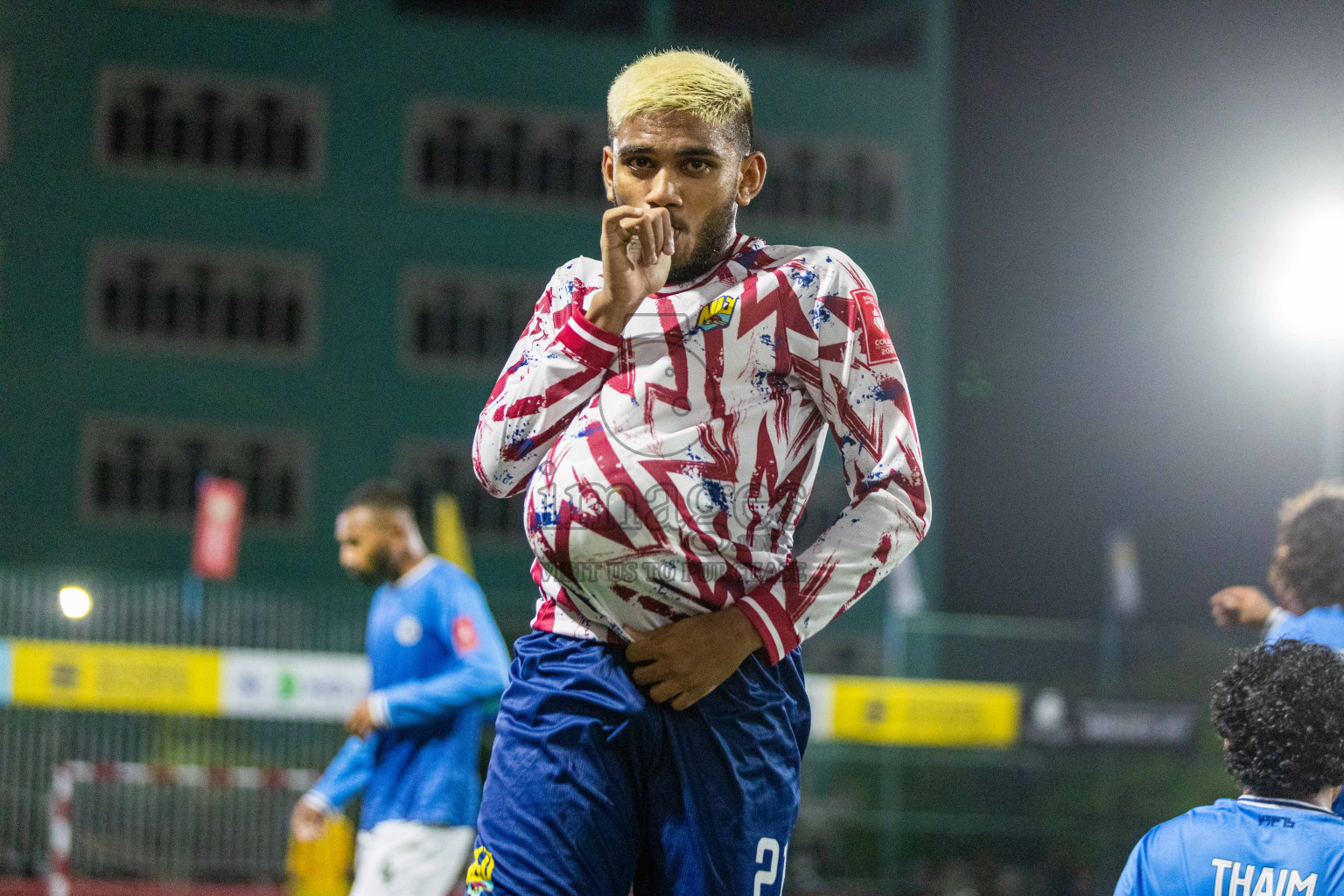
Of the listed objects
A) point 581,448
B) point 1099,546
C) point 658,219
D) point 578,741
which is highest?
point 658,219

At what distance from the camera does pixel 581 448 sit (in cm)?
224

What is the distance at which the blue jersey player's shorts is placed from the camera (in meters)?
2.17

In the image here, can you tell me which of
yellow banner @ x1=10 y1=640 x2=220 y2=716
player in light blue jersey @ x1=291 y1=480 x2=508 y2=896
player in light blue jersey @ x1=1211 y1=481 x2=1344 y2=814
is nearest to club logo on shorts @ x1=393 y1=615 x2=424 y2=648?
player in light blue jersey @ x1=291 y1=480 x2=508 y2=896

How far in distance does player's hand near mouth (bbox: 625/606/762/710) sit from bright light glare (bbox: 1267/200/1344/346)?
421cm

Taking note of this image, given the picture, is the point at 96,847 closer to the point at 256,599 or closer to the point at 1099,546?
the point at 256,599

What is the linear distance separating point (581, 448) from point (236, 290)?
2405 centimetres

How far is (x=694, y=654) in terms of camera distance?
2.18m

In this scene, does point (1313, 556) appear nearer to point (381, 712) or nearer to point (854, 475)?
point (854, 475)

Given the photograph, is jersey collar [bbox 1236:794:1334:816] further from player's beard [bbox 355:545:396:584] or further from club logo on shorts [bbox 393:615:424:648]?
player's beard [bbox 355:545:396:584]

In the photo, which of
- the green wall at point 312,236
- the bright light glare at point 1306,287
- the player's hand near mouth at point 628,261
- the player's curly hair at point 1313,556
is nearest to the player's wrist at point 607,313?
the player's hand near mouth at point 628,261

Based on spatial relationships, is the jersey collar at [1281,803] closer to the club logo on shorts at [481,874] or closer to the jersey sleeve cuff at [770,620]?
the jersey sleeve cuff at [770,620]

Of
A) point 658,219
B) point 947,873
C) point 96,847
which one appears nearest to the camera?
point 658,219

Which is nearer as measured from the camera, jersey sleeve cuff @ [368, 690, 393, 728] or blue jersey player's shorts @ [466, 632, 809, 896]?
blue jersey player's shorts @ [466, 632, 809, 896]

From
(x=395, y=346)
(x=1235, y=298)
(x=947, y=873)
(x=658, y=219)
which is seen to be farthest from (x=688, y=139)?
(x=395, y=346)
